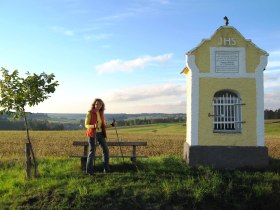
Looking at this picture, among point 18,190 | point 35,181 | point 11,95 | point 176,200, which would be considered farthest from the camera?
point 11,95

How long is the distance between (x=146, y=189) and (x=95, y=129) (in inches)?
96.6

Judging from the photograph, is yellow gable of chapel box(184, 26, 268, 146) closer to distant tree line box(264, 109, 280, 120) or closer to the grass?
the grass

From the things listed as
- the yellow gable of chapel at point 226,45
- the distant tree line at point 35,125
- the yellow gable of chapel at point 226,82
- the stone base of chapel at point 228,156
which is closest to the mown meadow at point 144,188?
the stone base of chapel at point 228,156

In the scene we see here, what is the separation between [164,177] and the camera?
33.6 ft

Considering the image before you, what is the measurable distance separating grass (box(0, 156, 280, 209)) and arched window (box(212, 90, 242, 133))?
5.15ft

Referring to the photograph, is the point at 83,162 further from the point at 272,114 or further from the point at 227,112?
the point at 272,114

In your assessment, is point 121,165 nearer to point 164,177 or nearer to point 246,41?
point 164,177

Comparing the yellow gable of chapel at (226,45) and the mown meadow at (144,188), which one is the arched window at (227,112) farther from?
the mown meadow at (144,188)

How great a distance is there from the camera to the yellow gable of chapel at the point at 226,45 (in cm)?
1200

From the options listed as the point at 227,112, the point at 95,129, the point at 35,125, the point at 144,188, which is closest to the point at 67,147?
the point at 95,129

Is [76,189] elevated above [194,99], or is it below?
below

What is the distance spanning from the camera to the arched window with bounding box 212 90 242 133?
1216 cm

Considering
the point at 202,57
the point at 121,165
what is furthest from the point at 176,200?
the point at 202,57

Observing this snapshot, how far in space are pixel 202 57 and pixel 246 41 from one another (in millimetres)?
1459
